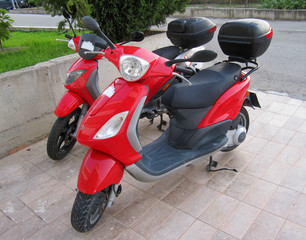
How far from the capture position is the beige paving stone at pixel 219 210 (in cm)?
237

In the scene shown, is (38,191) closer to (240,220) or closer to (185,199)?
(185,199)

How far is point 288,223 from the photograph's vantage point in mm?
2307

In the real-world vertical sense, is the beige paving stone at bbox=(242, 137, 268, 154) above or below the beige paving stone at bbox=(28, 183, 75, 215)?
below

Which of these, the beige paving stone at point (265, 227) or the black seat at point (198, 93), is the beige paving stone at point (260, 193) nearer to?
the beige paving stone at point (265, 227)

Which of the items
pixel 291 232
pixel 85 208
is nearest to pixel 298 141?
pixel 291 232

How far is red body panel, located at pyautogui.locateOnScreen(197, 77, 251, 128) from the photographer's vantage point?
8.58ft

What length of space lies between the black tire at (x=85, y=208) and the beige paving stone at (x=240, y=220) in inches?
37.2

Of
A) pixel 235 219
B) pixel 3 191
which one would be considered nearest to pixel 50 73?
pixel 3 191

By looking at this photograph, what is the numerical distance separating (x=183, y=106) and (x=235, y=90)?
518 mm

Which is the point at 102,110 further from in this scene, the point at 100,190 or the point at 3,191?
the point at 3,191

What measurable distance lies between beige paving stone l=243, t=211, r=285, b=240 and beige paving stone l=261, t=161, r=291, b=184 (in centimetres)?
49

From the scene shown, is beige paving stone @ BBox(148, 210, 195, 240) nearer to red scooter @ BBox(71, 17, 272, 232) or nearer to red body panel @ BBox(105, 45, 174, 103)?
red scooter @ BBox(71, 17, 272, 232)

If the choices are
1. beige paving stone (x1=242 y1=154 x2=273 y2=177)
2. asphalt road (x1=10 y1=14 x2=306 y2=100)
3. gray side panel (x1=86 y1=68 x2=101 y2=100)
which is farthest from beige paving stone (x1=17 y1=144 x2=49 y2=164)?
asphalt road (x1=10 y1=14 x2=306 y2=100)

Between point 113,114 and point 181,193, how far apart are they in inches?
42.0
